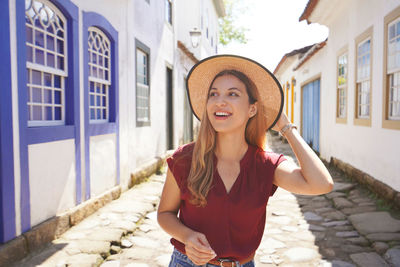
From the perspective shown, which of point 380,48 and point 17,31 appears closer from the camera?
point 17,31

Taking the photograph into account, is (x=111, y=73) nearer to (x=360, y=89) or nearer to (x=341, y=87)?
(x=360, y=89)

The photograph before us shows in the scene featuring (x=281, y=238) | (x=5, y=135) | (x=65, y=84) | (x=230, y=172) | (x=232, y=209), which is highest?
(x=65, y=84)

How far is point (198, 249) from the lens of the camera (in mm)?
1622

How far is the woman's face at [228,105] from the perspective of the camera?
190 cm

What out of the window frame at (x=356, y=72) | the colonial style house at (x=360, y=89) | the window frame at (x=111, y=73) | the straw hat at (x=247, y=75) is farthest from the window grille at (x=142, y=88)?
the straw hat at (x=247, y=75)

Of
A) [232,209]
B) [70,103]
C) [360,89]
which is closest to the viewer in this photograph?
[232,209]

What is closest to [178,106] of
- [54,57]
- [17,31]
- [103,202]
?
[103,202]

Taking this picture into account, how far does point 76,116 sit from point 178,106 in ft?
26.3

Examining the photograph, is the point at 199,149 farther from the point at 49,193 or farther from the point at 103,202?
the point at 103,202

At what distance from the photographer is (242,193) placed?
1.78m

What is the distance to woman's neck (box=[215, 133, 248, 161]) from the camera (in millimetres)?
1972

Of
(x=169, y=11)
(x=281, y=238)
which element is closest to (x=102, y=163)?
(x=281, y=238)

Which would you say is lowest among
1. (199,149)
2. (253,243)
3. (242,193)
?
(253,243)

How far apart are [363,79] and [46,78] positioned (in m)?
6.04
